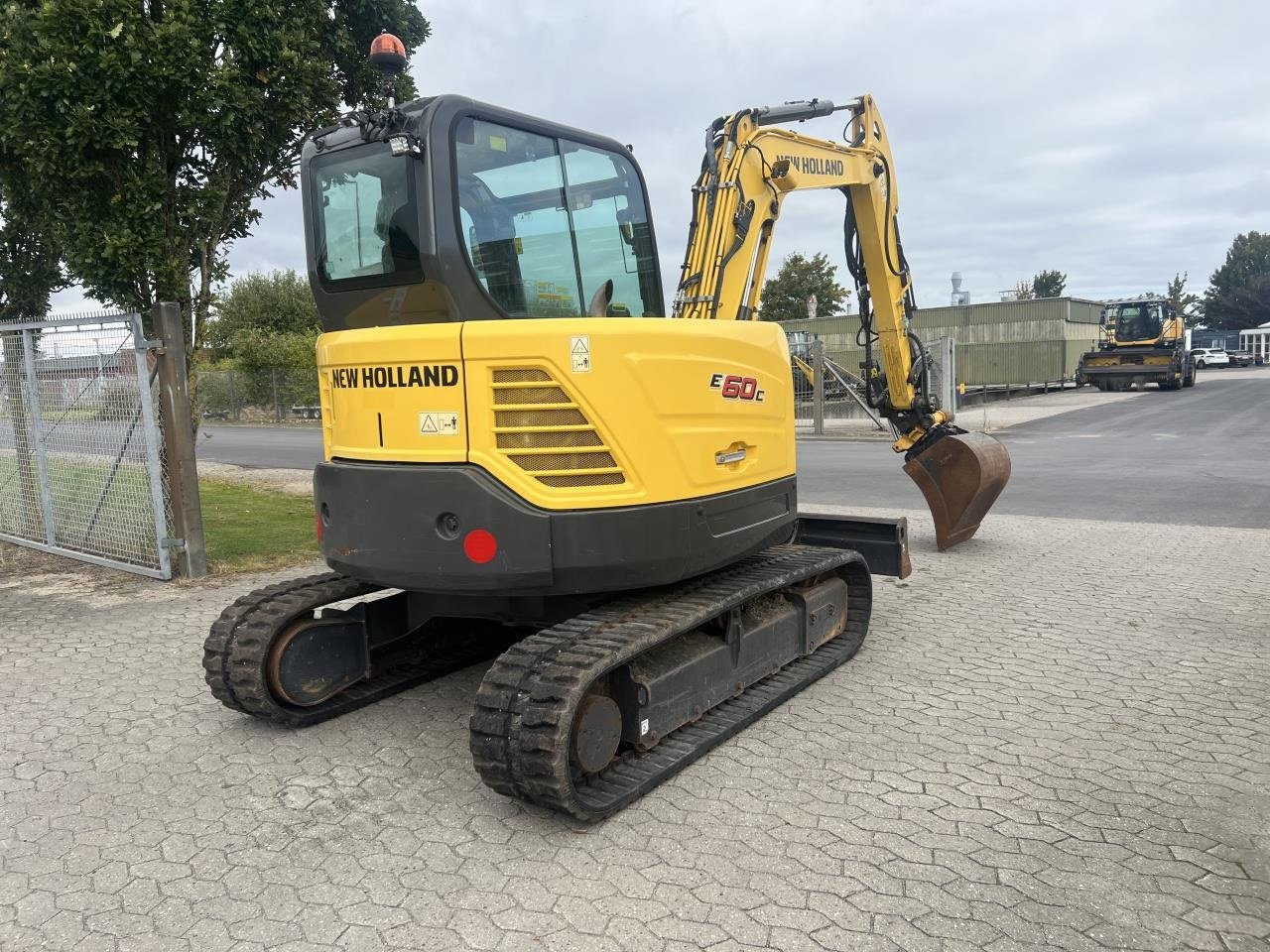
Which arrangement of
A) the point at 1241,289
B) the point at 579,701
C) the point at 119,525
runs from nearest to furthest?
1. the point at 579,701
2. the point at 119,525
3. the point at 1241,289

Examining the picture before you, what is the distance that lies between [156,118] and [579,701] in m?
6.17

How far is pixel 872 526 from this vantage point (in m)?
6.18

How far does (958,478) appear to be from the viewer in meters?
7.91

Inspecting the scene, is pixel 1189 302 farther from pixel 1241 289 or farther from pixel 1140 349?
pixel 1140 349

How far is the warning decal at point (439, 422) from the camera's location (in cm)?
370

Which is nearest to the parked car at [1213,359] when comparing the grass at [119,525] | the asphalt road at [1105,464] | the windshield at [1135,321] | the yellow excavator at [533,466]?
the windshield at [1135,321]

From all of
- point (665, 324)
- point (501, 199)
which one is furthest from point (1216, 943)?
point (501, 199)

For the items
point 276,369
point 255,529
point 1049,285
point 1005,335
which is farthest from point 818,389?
point 1049,285

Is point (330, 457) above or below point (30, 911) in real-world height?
above

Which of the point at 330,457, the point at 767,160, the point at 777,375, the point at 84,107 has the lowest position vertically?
the point at 330,457

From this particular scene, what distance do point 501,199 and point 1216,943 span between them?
356 cm

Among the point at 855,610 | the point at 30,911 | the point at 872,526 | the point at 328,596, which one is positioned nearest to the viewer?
the point at 30,911

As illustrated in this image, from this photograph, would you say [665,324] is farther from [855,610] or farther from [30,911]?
[30,911]

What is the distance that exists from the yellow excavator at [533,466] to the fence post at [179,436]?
11.0 ft
